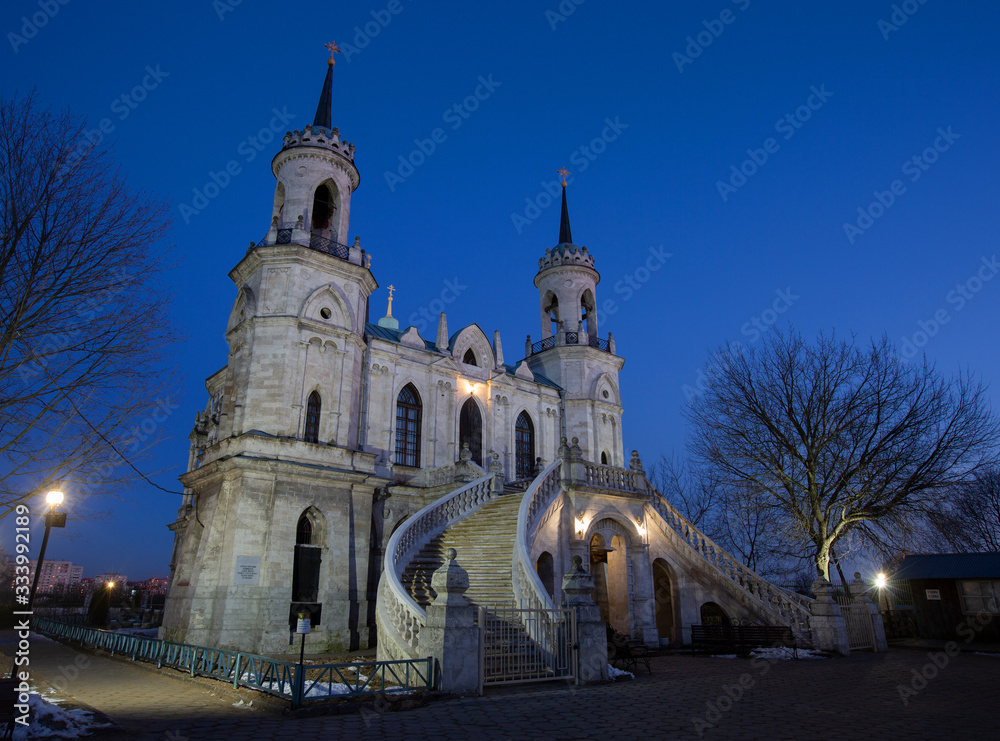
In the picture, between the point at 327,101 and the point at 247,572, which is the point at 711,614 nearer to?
the point at 247,572

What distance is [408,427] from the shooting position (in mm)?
26531

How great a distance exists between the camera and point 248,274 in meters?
24.6

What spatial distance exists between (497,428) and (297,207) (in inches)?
511

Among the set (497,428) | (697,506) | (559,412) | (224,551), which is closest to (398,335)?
(497,428)

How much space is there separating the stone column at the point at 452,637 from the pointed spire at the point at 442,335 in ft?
58.4

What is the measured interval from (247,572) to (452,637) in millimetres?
10839

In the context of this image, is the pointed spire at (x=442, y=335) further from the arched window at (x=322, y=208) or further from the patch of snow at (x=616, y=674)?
Result: the patch of snow at (x=616, y=674)

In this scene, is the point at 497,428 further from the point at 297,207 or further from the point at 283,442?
the point at 297,207

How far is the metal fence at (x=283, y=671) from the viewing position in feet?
32.4

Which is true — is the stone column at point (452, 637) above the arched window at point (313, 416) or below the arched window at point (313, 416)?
below

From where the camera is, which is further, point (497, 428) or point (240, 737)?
point (497, 428)

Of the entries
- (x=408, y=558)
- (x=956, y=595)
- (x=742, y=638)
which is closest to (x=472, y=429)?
(x=408, y=558)

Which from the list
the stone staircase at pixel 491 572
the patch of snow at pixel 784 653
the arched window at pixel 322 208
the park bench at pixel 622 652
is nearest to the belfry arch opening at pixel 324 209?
the arched window at pixel 322 208

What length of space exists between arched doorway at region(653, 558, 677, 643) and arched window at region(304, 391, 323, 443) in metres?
13.2
